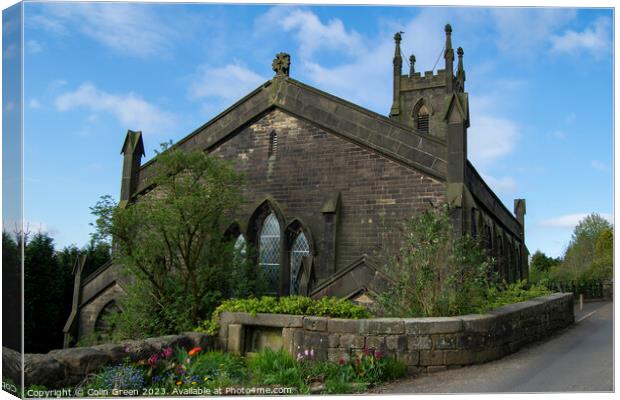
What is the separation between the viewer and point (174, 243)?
1255cm

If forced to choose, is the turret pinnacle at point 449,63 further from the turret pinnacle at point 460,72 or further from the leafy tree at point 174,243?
the leafy tree at point 174,243

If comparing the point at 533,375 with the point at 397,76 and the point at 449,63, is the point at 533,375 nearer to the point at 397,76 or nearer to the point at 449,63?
the point at 449,63

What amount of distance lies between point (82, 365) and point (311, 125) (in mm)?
10353

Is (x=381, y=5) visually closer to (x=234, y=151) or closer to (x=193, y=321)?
(x=193, y=321)

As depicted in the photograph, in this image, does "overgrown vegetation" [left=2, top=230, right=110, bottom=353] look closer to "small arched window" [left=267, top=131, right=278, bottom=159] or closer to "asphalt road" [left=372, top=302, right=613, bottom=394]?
"small arched window" [left=267, top=131, right=278, bottom=159]

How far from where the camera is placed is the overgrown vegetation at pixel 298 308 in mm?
9125

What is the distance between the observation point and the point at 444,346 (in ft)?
27.3

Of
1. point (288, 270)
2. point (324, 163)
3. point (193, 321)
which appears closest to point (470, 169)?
point (324, 163)

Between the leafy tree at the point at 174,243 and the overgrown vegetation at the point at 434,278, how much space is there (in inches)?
179

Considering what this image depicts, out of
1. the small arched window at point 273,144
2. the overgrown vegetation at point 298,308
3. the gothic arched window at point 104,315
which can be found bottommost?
the gothic arched window at point 104,315

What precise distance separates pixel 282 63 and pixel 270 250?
19.2 ft

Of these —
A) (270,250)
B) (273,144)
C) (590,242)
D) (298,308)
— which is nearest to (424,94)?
(273,144)

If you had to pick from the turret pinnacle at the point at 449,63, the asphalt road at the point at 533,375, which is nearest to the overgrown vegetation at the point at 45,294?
the asphalt road at the point at 533,375

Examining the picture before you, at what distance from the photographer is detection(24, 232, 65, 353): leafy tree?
17.6m
